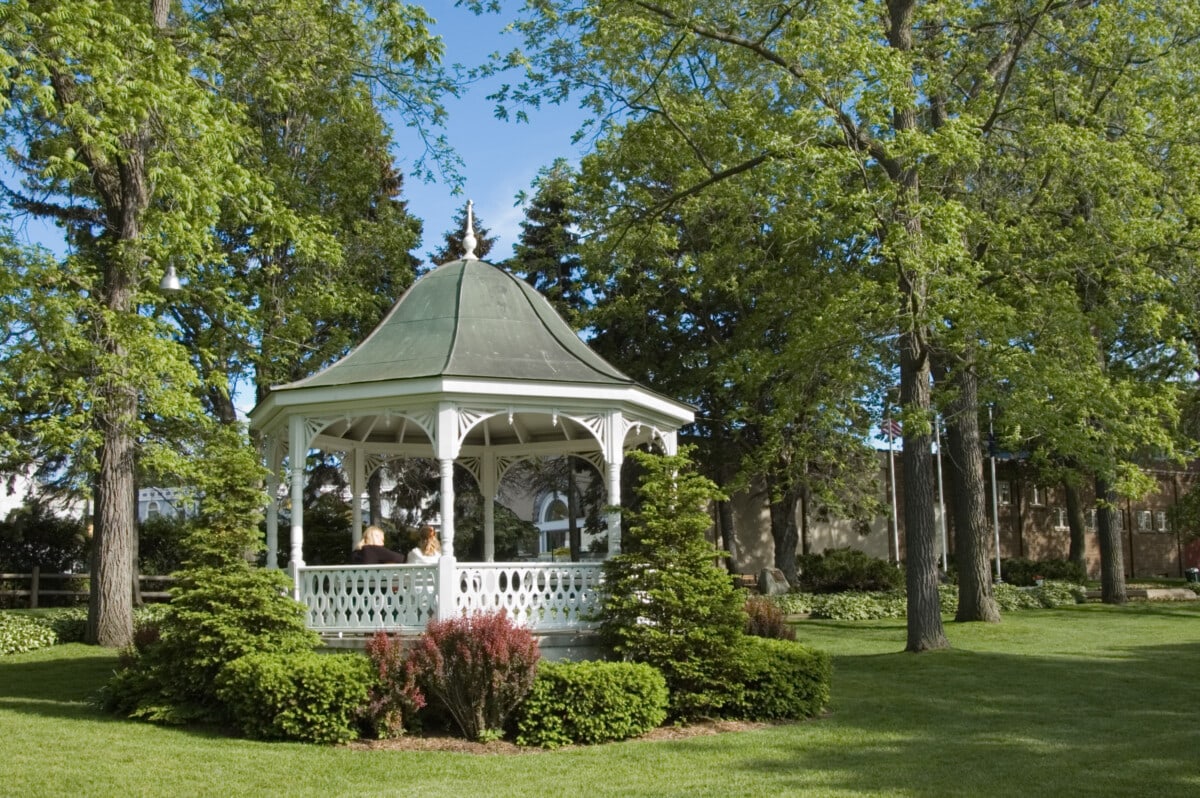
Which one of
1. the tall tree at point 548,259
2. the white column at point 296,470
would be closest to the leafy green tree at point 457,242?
the tall tree at point 548,259

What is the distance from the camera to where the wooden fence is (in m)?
26.5

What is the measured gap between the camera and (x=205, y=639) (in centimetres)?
1194

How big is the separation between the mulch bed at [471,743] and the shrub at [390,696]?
6.0 inches

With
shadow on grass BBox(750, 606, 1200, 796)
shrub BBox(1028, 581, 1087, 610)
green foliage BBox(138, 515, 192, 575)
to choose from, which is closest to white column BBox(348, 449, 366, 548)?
shadow on grass BBox(750, 606, 1200, 796)

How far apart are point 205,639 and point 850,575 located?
2321 cm

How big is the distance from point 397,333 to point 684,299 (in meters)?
17.4

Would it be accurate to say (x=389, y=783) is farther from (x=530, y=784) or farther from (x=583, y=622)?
(x=583, y=622)

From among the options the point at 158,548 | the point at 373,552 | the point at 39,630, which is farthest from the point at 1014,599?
the point at 158,548

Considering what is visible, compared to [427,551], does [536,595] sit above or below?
below

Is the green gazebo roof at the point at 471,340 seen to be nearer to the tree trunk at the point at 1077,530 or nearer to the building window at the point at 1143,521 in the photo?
the tree trunk at the point at 1077,530

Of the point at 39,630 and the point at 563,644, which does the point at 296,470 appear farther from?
the point at 39,630

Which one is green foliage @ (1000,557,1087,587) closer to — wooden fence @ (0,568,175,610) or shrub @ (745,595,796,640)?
shrub @ (745,595,796,640)

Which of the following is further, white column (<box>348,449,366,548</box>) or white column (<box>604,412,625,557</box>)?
white column (<box>348,449,366,548</box>)

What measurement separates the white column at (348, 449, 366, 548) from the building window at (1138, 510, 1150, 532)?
155 ft
